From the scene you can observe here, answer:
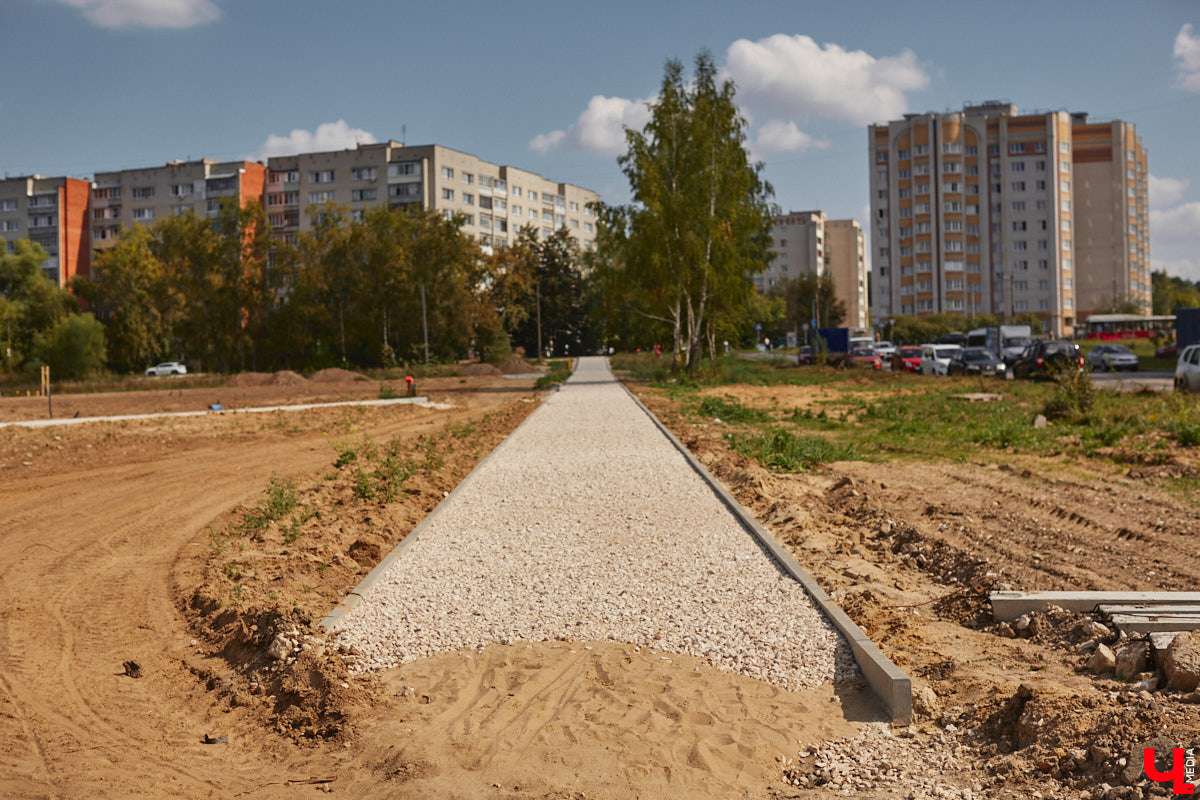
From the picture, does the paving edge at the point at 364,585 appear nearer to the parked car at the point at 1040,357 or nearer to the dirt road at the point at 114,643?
the dirt road at the point at 114,643

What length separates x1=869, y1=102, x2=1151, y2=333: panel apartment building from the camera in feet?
348

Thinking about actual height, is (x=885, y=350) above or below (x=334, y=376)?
above

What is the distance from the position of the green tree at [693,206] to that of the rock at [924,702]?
Answer: 3294 centimetres

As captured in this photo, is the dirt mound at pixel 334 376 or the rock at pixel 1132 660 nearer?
the rock at pixel 1132 660

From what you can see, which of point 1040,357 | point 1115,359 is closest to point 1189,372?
point 1040,357

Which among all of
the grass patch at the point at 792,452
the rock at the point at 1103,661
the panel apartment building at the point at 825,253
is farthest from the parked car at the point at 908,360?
the panel apartment building at the point at 825,253

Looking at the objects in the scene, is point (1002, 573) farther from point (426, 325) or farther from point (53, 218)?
point (53, 218)

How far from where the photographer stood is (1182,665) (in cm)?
469

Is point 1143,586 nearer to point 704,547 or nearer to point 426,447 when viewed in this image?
point 704,547

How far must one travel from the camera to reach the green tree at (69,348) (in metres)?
65.1

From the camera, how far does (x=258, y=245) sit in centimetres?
7000

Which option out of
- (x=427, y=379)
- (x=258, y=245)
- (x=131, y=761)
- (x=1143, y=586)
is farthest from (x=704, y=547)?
(x=258, y=245)

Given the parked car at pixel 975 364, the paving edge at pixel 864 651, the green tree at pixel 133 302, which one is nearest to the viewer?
the paving edge at pixel 864 651

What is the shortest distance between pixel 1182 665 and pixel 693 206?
34227 mm
